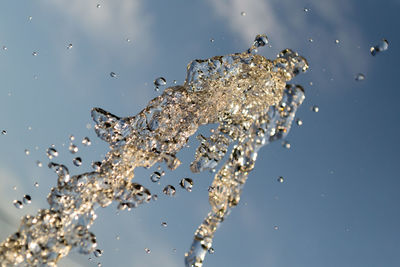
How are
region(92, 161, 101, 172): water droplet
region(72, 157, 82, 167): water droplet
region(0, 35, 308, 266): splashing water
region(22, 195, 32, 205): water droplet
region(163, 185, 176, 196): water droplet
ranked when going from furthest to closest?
1. region(163, 185, 176, 196): water droplet
2. region(72, 157, 82, 167): water droplet
3. region(92, 161, 101, 172): water droplet
4. region(22, 195, 32, 205): water droplet
5. region(0, 35, 308, 266): splashing water

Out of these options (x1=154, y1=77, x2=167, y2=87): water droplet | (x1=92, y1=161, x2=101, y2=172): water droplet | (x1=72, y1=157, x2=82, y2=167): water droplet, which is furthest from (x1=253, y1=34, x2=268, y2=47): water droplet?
(x1=72, y1=157, x2=82, y2=167): water droplet

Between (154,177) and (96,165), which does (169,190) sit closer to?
(154,177)

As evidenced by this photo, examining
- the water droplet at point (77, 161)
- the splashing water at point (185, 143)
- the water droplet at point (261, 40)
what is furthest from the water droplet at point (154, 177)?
the water droplet at point (261, 40)

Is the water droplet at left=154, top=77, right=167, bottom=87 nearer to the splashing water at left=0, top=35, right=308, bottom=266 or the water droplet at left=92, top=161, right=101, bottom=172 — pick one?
the splashing water at left=0, top=35, right=308, bottom=266

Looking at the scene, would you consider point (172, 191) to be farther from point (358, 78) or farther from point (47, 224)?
point (358, 78)

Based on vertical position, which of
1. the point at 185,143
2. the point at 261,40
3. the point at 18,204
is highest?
the point at 261,40

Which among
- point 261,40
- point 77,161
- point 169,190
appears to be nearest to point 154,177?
point 169,190

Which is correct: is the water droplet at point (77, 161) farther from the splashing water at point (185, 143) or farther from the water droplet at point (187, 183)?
the water droplet at point (187, 183)

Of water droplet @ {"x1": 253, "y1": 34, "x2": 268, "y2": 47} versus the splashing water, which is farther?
water droplet @ {"x1": 253, "y1": 34, "x2": 268, "y2": 47}

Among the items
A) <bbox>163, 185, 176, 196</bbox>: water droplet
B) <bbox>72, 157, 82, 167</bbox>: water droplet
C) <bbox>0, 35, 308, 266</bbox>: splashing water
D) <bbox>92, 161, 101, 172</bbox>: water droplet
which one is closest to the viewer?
<bbox>0, 35, 308, 266</bbox>: splashing water
